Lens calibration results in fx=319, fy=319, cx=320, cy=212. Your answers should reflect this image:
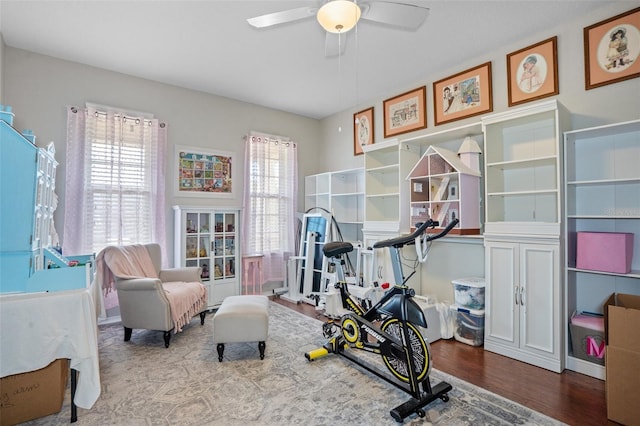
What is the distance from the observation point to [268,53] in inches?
133

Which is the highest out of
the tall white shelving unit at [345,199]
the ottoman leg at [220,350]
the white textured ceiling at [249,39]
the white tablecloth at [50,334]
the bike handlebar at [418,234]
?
the white textured ceiling at [249,39]

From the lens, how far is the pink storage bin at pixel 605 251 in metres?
2.33

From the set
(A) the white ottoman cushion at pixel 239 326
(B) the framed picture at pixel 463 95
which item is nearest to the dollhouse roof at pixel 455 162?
(B) the framed picture at pixel 463 95

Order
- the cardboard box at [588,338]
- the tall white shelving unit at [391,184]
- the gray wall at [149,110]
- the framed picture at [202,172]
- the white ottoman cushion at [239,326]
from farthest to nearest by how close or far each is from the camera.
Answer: the framed picture at [202,172]
the tall white shelving unit at [391,184]
the gray wall at [149,110]
the white ottoman cushion at [239,326]
the cardboard box at [588,338]

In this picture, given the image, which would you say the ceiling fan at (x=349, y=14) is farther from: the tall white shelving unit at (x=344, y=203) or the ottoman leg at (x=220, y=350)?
the tall white shelving unit at (x=344, y=203)

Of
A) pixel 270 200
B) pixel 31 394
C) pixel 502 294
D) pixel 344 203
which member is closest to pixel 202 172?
pixel 270 200

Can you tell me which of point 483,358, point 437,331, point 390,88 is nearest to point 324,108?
point 390,88

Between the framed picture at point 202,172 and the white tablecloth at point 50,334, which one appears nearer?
the white tablecloth at point 50,334

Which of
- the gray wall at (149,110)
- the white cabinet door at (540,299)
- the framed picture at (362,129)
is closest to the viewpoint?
the white cabinet door at (540,299)

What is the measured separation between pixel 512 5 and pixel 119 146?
13.8 feet

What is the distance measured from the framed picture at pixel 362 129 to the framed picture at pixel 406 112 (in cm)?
29

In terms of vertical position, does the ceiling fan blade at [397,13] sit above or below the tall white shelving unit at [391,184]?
above

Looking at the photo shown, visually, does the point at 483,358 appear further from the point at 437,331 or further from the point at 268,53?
the point at 268,53

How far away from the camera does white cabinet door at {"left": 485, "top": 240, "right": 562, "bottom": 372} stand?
101 inches
